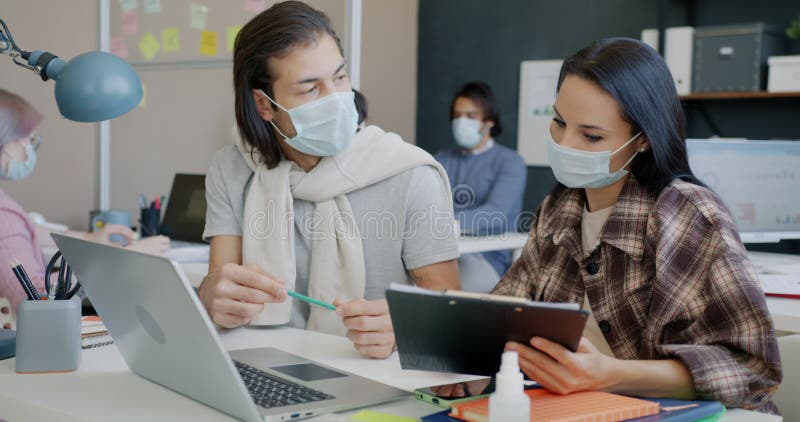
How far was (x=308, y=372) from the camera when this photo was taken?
1.17 m

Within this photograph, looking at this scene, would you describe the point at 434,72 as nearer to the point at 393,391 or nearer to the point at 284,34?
the point at 284,34

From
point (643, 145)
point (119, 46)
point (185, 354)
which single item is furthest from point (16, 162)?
point (643, 145)

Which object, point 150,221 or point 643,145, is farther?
point 150,221

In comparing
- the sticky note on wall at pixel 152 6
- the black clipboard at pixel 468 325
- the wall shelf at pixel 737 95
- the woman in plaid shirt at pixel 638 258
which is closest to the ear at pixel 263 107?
the woman in plaid shirt at pixel 638 258

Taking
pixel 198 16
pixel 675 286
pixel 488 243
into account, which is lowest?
pixel 488 243

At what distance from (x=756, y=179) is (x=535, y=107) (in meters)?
2.61

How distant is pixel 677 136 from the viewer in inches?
53.2

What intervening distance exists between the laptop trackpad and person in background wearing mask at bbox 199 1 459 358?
44 centimetres

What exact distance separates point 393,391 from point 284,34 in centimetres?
83

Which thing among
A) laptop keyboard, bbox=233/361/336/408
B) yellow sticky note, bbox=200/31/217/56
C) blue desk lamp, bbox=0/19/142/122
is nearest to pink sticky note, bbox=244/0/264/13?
yellow sticky note, bbox=200/31/217/56

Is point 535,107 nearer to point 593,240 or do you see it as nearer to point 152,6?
point 152,6

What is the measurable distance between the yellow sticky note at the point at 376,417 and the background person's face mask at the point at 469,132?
3502mm

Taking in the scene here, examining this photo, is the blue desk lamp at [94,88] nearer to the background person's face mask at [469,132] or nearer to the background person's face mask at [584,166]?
the background person's face mask at [584,166]

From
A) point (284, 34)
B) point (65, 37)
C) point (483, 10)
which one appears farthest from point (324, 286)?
point (483, 10)
